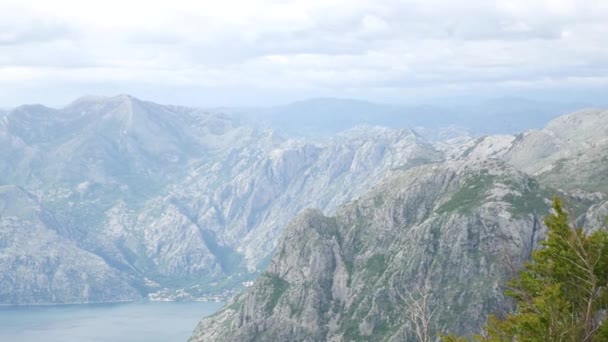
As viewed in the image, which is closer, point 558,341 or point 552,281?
point 558,341

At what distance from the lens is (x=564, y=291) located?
6300 centimetres

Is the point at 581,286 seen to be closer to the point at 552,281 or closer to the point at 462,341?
the point at 552,281

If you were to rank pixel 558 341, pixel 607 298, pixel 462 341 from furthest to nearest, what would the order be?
pixel 462 341
pixel 607 298
pixel 558 341

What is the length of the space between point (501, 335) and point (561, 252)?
889 cm

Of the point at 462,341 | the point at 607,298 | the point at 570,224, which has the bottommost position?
the point at 462,341

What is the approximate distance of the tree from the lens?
189ft

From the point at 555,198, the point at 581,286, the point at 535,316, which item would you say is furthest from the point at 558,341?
the point at 555,198

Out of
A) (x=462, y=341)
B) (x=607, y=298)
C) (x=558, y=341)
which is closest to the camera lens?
(x=558, y=341)

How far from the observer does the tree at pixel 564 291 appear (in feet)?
189

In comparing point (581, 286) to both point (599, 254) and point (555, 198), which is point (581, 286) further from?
point (555, 198)

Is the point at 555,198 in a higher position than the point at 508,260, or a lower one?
higher

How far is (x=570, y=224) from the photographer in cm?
6569

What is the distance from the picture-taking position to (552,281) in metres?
63.6

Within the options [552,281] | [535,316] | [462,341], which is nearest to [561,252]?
[552,281]
